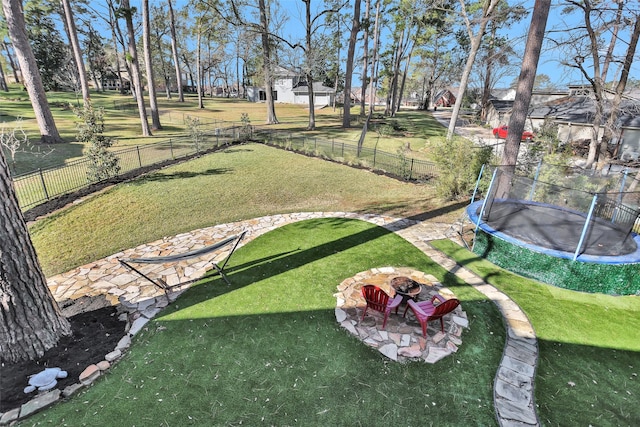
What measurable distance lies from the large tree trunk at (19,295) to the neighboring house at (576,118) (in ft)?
59.6

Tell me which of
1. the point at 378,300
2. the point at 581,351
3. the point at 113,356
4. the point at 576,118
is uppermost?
the point at 576,118

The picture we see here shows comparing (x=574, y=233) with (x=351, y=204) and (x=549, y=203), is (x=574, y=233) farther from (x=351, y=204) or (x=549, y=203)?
(x=351, y=204)

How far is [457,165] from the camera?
10633 mm

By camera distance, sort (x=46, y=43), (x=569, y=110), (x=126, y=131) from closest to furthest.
Result: (x=126, y=131), (x=569, y=110), (x=46, y=43)

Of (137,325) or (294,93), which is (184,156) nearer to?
(137,325)

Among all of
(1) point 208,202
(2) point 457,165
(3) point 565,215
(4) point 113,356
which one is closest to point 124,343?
(4) point 113,356

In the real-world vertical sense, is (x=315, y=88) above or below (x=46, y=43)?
below

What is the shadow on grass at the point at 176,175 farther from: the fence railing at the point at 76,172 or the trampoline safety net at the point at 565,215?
the trampoline safety net at the point at 565,215

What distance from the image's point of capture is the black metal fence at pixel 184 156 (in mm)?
10125

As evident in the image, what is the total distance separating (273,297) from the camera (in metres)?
5.62

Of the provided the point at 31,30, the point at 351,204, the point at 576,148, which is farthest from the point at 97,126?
the point at 31,30

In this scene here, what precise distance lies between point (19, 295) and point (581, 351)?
7819 mm

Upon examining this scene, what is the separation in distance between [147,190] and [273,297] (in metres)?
7.77

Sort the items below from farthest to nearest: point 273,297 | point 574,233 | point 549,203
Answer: point 549,203 → point 574,233 → point 273,297
